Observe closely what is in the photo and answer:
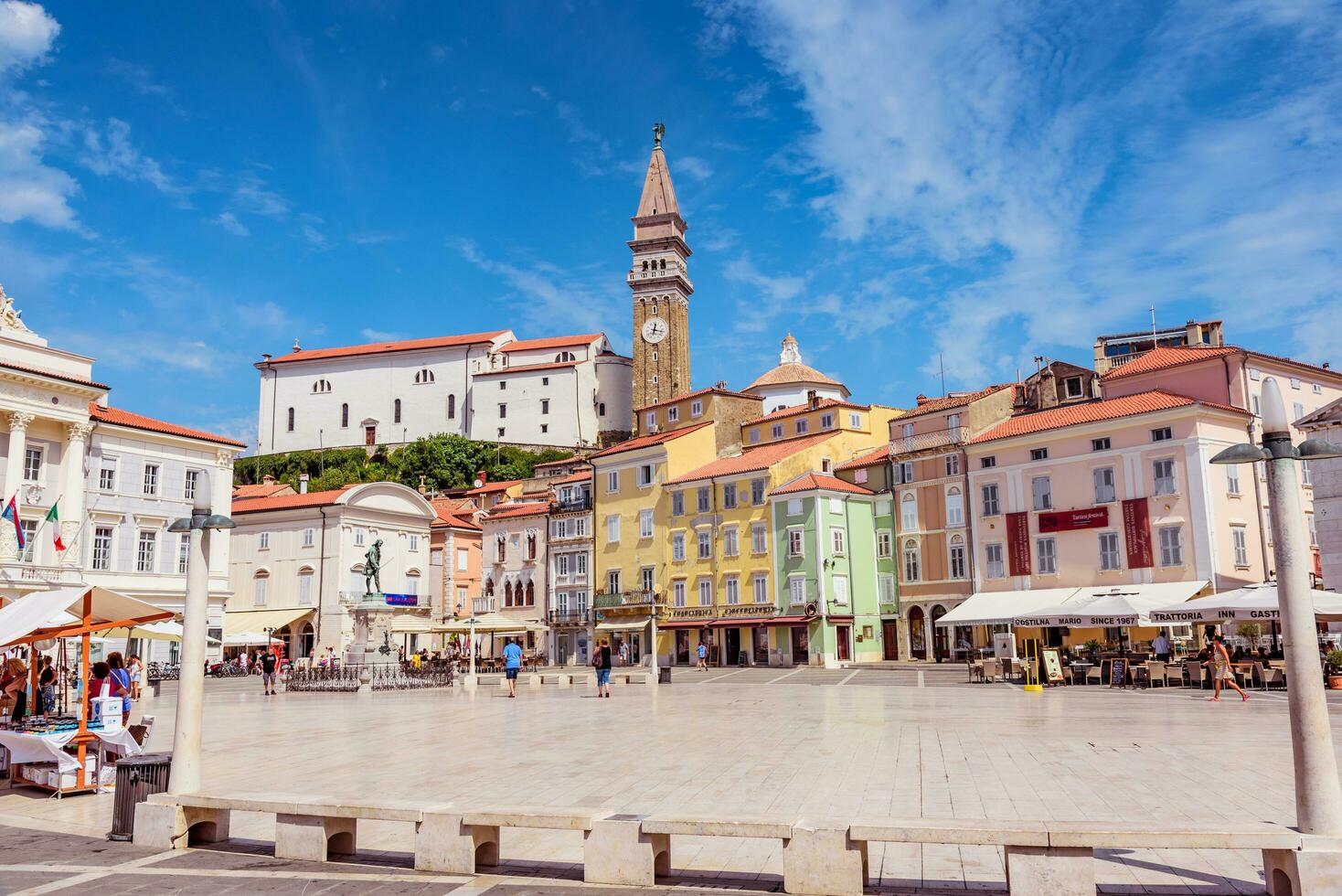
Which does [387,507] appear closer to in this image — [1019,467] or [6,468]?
[6,468]

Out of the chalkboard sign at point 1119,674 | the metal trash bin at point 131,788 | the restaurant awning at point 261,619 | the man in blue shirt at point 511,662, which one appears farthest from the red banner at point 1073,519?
the metal trash bin at point 131,788

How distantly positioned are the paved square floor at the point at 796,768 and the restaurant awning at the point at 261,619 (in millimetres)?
35013

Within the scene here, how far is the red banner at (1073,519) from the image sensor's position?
147 feet

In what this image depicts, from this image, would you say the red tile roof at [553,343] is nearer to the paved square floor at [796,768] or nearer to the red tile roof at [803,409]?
the red tile roof at [803,409]

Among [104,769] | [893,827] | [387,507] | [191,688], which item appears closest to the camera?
[893,827]

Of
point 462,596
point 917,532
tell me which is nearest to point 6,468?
point 462,596

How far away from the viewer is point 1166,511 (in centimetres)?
4284

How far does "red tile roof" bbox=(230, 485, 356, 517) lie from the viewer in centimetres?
6184

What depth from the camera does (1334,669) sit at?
28.3 metres

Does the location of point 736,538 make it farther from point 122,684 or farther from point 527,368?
point 527,368

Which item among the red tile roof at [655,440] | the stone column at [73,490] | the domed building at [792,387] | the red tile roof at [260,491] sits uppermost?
the domed building at [792,387]

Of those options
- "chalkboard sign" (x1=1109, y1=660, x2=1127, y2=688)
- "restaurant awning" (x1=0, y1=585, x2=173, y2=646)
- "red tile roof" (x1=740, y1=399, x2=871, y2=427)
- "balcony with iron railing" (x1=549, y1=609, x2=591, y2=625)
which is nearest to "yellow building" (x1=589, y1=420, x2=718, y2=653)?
"balcony with iron railing" (x1=549, y1=609, x2=591, y2=625)

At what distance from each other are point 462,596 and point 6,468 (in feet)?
101

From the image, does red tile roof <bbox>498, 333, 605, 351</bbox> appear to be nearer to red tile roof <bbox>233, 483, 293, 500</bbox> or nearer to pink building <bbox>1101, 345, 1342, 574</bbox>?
red tile roof <bbox>233, 483, 293, 500</bbox>
